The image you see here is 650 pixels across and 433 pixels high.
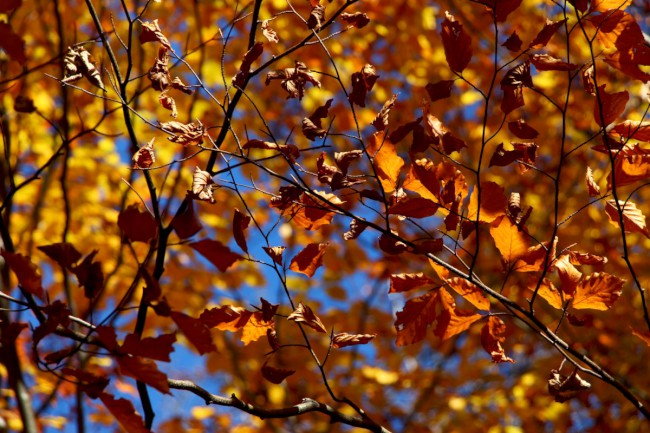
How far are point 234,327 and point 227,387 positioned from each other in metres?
2.85

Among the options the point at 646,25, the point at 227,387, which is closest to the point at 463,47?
the point at 646,25

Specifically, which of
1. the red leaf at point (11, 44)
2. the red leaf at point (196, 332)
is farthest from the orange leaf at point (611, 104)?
the red leaf at point (11, 44)

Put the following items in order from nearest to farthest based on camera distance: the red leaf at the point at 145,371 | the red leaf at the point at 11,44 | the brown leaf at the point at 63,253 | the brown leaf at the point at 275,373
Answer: the red leaf at the point at 145,371
the brown leaf at the point at 63,253
the brown leaf at the point at 275,373
the red leaf at the point at 11,44

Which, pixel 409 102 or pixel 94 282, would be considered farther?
pixel 409 102

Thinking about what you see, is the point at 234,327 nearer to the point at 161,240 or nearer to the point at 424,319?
the point at 161,240

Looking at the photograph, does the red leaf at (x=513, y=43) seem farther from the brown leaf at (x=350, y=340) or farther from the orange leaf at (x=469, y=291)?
the brown leaf at (x=350, y=340)

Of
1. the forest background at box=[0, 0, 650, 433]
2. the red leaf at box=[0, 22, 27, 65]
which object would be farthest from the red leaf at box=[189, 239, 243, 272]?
the red leaf at box=[0, 22, 27, 65]

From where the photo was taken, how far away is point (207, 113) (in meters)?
3.80

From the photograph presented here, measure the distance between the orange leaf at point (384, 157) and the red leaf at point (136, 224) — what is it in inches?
14.8

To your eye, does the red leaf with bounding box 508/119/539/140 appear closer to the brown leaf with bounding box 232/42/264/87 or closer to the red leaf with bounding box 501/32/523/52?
the red leaf with bounding box 501/32/523/52

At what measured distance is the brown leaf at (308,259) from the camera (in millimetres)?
1218

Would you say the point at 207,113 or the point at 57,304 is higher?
the point at 207,113

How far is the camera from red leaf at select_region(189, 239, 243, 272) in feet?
3.70

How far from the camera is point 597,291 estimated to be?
1.17 meters
